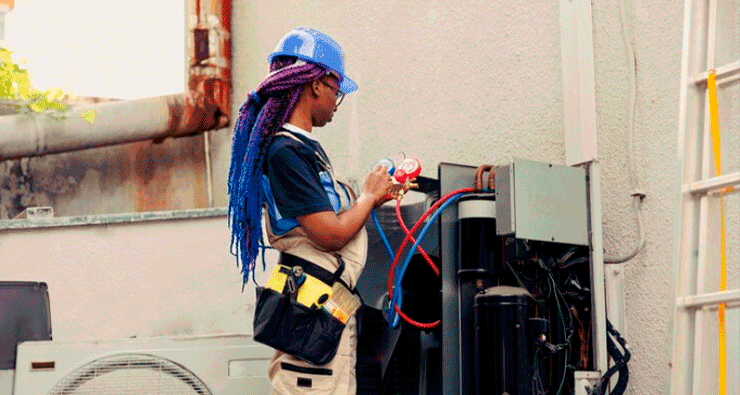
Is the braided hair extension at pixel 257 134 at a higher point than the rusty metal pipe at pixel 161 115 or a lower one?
lower

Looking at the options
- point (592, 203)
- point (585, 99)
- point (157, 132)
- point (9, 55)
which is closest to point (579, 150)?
point (585, 99)

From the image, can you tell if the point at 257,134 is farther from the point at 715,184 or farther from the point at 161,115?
the point at 161,115

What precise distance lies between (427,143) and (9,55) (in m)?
3.61

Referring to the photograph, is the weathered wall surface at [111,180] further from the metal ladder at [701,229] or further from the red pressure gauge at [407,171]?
the metal ladder at [701,229]

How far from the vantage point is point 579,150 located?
155 inches

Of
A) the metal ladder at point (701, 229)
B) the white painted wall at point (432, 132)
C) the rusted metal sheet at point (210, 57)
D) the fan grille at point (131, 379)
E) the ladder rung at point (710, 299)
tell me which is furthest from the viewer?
the rusted metal sheet at point (210, 57)

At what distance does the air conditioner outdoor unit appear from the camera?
3518 mm

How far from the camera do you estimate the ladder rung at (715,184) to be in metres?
2.92

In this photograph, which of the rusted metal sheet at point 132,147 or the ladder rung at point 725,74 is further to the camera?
the rusted metal sheet at point 132,147

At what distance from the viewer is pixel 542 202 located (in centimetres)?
339

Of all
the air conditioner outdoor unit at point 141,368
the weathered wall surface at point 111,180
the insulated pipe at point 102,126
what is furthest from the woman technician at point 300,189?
the weathered wall surface at point 111,180

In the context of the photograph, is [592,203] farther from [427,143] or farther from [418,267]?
[427,143]

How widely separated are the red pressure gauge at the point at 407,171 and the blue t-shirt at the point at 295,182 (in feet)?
0.65

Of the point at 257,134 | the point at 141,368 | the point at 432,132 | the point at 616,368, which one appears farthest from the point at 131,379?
the point at 432,132
